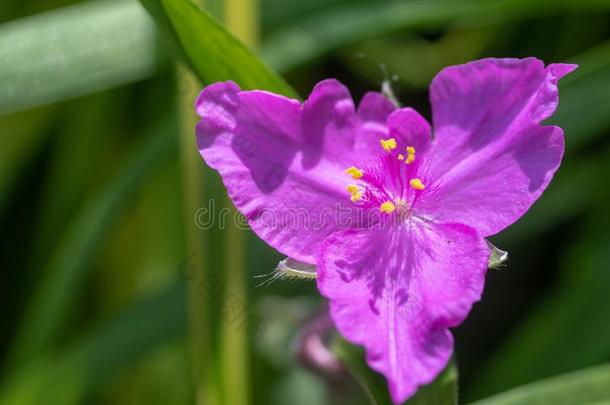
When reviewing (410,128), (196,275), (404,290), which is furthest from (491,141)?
(196,275)

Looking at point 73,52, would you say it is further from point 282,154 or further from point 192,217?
point 282,154

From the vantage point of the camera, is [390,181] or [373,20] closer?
[390,181]

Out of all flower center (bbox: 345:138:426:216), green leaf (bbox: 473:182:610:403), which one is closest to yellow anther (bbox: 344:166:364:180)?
flower center (bbox: 345:138:426:216)

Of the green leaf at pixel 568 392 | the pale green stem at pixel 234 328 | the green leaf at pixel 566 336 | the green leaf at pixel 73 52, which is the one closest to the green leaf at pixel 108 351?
the pale green stem at pixel 234 328

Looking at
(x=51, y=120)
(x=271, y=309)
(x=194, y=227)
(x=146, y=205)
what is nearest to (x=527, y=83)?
(x=194, y=227)

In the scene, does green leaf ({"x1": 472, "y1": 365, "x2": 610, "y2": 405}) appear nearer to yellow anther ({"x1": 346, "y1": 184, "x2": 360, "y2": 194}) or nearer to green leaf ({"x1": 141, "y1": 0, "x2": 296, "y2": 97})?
yellow anther ({"x1": 346, "y1": 184, "x2": 360, "y2": 194})

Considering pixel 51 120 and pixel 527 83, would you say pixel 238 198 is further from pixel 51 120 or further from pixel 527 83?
pixel 51 120
